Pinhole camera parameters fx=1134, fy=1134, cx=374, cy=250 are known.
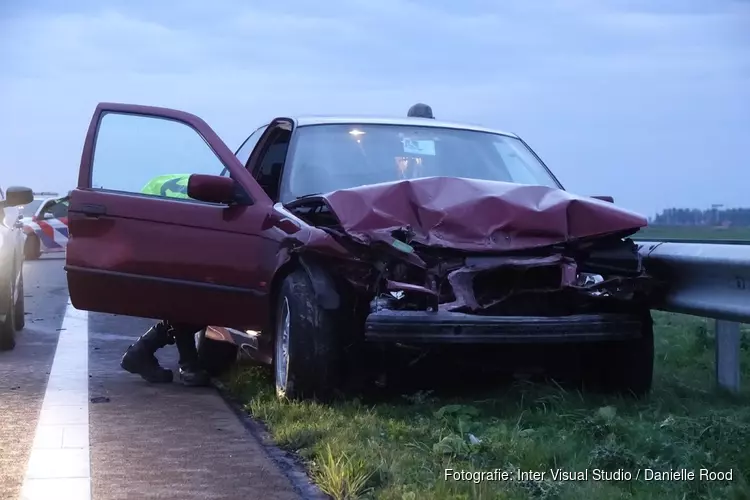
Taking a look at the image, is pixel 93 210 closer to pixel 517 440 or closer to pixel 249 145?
pixel 249 145

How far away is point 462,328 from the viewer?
5195 millimetres

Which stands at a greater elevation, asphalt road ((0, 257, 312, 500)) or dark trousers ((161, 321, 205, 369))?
dark trousers ((161, 321, 205, 369))

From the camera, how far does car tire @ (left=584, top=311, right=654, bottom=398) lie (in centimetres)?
576

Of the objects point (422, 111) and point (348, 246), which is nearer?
point (348, 246)

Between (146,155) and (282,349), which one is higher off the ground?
(146,155)

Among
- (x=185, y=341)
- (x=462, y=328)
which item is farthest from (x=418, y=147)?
(x=462, y=328)

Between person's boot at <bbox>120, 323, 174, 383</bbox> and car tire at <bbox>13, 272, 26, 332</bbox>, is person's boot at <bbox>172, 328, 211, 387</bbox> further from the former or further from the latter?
car tire at <bbox>13, 272, 26, 332</bbox>

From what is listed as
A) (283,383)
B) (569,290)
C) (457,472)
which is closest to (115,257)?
(283,383)

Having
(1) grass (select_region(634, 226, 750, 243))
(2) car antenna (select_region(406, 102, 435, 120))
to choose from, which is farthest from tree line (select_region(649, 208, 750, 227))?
(2) car antenna (select_region(406, 102, 435, 120))

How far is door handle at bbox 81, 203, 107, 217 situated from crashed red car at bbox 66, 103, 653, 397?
0.5 inches

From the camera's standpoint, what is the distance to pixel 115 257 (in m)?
6.63

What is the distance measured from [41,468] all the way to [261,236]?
1.98m

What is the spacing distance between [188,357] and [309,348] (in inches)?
74.3

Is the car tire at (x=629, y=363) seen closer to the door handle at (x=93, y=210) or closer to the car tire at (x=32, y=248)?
the door handle at (x=93, y=210)
